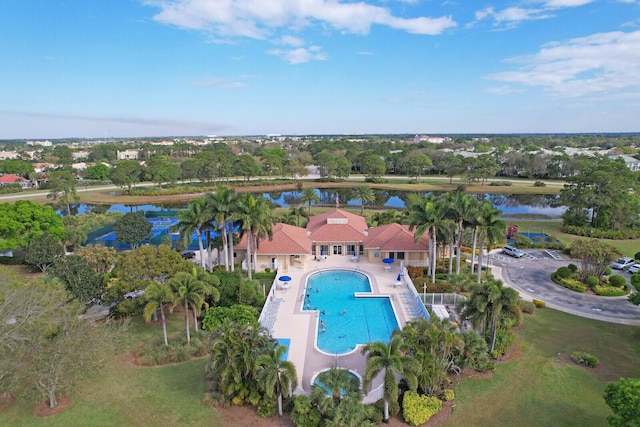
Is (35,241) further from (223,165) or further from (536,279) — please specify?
(223,165)

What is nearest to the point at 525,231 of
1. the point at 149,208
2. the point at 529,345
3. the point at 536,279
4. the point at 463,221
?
the point at 536,279

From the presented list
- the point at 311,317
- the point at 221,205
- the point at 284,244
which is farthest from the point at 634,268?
the point at 221,205

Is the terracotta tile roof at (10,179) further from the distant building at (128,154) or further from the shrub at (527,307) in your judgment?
the shrub at (527,307)

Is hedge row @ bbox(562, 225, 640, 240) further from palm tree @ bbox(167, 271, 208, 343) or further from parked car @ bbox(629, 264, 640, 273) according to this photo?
palm tree @ bbox(167, 271, 208, 343)

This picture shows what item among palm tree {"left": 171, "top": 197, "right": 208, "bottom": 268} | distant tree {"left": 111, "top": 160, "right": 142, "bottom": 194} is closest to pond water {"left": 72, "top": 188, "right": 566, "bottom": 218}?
distant tree {"left": 111, "top": 160, "right": 142, "bottom": 194}

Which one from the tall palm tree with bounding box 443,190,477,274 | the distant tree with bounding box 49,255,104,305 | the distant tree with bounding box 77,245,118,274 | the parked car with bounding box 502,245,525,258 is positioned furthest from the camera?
the parked car with bounding box 502,245,525,258

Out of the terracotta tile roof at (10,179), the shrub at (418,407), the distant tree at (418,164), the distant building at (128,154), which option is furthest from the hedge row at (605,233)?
the distant building at (128,154)
